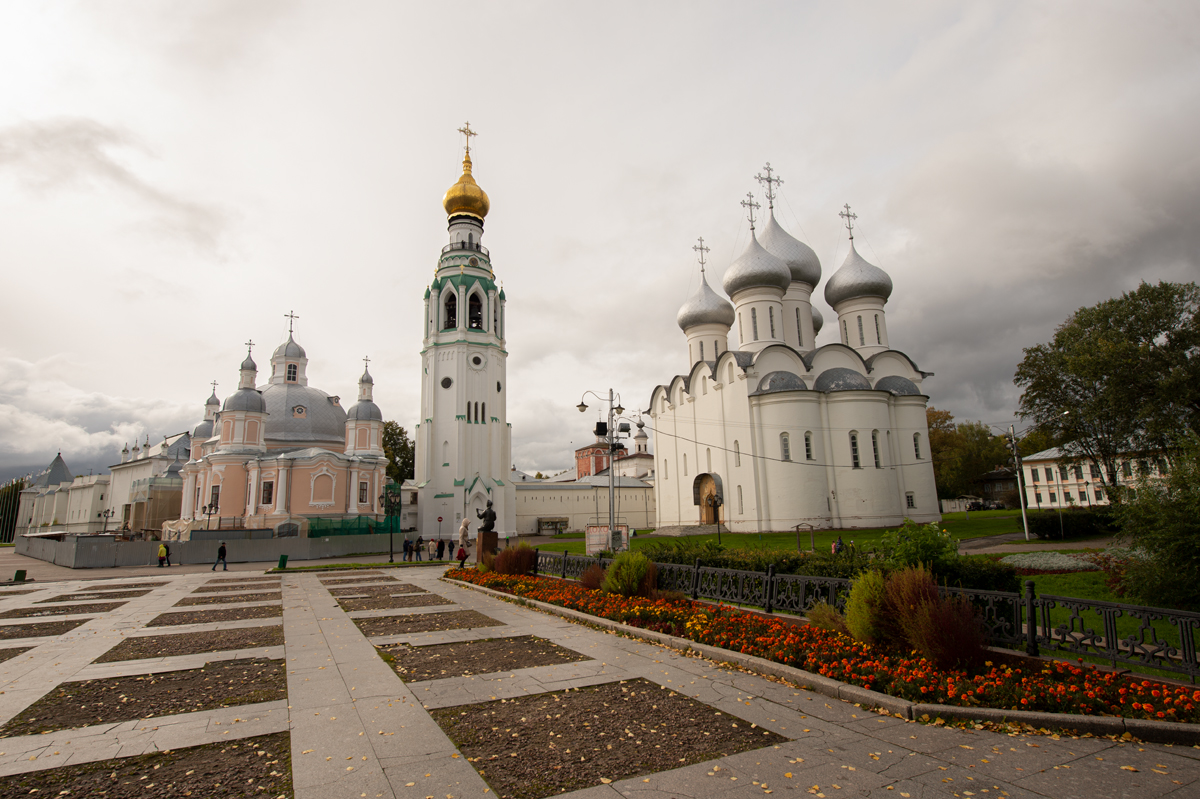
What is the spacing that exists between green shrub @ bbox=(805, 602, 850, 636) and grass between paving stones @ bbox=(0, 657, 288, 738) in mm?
6082

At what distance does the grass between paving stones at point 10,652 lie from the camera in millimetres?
8442

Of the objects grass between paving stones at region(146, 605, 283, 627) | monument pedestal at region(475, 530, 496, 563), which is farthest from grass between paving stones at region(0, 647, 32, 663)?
monument pedestal at region(475, 530, 496, 563)

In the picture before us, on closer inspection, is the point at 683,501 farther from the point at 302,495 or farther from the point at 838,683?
the point at 838,683

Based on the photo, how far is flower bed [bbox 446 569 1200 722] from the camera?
5.11 meters

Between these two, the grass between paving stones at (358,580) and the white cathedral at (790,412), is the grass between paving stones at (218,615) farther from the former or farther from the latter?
the white cathedral at (790,412)

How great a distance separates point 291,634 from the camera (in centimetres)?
984

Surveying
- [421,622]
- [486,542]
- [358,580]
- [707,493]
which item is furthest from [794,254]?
[421,622]

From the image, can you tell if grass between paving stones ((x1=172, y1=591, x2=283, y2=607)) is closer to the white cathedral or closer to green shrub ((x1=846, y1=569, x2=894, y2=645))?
green shrub ((x1=846, y1=569, x2=894, y2=645))

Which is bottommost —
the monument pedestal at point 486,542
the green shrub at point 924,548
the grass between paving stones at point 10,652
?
the grass between paving stones at point 10,652

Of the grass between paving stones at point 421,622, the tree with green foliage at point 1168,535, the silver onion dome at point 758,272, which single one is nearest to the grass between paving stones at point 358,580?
the grass between paving stones at point 421,622

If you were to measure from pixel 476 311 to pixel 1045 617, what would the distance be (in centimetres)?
4196

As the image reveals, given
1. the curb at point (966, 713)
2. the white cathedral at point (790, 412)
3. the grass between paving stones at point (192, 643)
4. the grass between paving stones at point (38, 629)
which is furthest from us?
the white cathedral at point (790, 412)

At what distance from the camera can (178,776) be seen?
4418mm

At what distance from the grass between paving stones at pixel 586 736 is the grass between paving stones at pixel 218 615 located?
8023 mm
